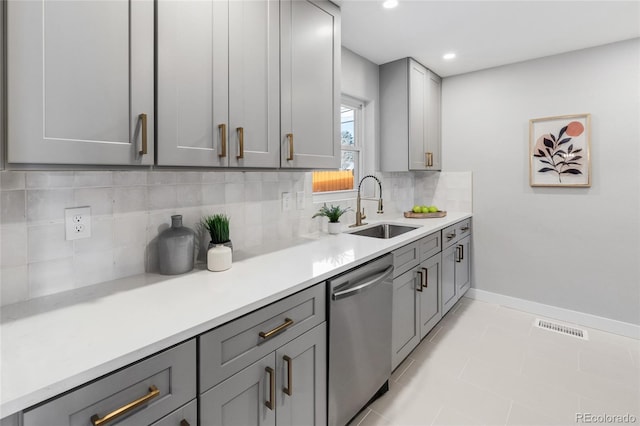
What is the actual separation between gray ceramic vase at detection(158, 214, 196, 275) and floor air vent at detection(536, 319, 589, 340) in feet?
9.97

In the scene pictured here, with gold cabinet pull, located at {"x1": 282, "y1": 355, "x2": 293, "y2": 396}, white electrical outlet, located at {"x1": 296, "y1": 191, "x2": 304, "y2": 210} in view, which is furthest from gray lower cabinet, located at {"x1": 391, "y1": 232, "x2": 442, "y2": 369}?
gold cabinet pull, located at {"x1": 282, "y1": 355, "x2": 293, "y2": 396}

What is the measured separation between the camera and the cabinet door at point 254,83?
142 cm

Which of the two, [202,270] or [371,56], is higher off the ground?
[371,56]

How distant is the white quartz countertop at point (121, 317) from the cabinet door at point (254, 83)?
0.52 meters

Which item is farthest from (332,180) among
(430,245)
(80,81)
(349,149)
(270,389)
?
(80,81)

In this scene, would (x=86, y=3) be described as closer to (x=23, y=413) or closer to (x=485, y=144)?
(x=23, y=413)

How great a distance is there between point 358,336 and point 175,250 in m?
0.98

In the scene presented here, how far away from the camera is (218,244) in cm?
156

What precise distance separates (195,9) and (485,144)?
3.07 m

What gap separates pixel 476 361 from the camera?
7.72 feet

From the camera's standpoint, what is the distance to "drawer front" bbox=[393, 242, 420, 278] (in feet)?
6.73

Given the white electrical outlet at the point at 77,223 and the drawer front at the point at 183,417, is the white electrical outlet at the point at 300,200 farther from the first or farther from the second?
the drawer front at the point at 183,417

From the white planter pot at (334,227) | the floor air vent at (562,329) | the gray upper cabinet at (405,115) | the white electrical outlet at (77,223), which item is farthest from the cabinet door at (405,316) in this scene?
the white electrical outlet at (77,223)

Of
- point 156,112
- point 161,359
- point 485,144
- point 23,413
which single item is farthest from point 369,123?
point 23,413
